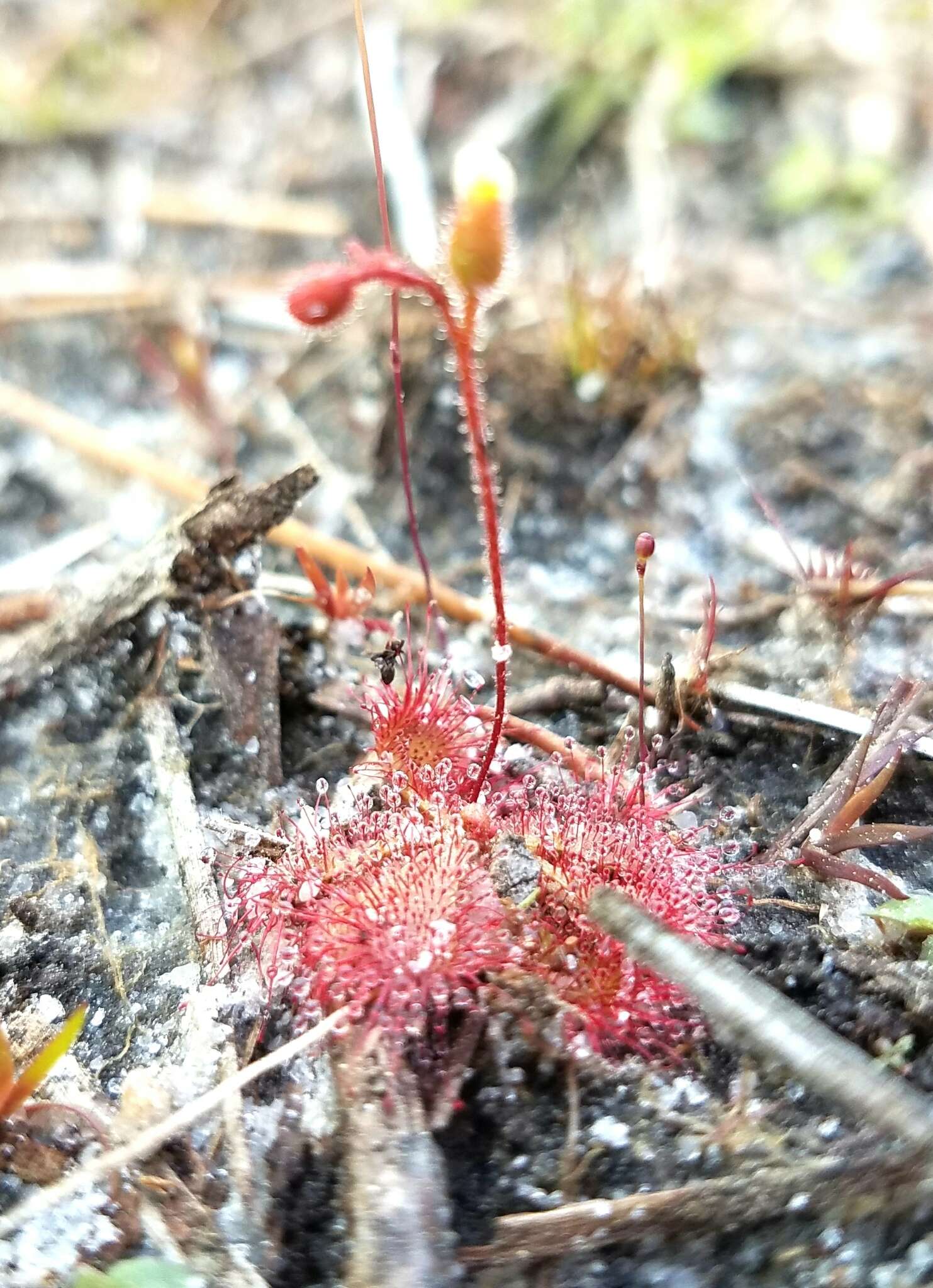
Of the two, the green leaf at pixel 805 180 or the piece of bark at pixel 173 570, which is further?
the green leaf at pixel 805 180

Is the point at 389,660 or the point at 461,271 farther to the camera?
the point at 389,660

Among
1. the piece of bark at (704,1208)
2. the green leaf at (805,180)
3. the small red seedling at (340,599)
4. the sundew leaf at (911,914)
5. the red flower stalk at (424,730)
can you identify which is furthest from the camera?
the green leaf at (805,180)

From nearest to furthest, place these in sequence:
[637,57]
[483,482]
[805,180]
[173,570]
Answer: [483,482] < [173,570] < [805,180] < [637,57]

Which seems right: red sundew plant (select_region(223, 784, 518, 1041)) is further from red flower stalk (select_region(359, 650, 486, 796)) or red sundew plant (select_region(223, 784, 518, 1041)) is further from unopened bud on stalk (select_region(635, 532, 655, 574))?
unopened bud on stalk (select_region(635, 532, 655, 574))

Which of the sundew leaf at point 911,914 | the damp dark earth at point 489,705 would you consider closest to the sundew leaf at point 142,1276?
the damp dark earth at point 489,705

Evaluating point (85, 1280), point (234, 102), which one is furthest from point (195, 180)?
point (85, 1280)

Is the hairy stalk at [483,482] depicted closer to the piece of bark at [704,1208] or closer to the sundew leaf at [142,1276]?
the piece of bark at [704,1208]

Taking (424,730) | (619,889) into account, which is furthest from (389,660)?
(619,889)

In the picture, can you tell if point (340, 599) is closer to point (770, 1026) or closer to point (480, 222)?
point (480, 222)
